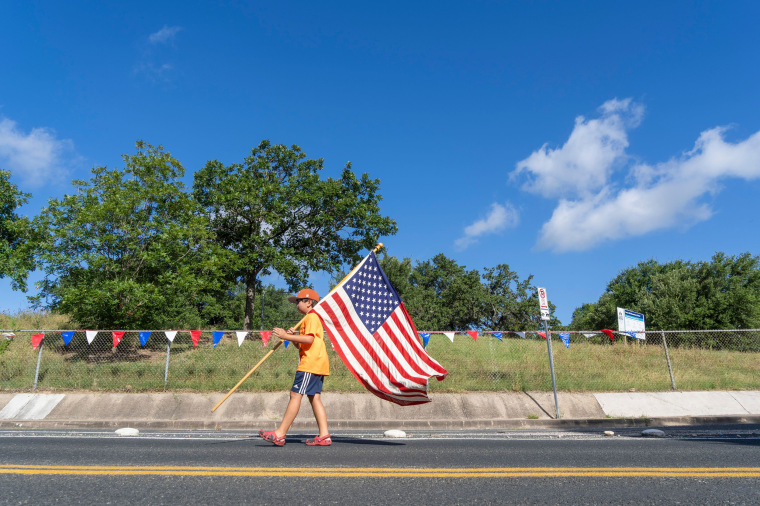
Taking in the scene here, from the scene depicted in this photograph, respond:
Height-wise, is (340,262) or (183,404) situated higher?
(340,262)

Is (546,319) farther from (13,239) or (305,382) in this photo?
(13,239)

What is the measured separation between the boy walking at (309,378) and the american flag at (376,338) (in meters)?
0.40

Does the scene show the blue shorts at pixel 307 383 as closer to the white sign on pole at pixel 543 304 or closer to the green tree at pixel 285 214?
the white sign on pole at pixel 543 304

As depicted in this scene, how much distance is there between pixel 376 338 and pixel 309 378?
1.37 metres

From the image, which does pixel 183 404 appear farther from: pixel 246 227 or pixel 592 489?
pixel 246 227

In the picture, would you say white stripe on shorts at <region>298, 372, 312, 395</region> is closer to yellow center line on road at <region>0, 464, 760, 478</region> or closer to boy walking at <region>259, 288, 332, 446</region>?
Answer: boy walking at <region>259, 288, 332, 446</region>

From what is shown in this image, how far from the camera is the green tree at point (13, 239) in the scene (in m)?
16.8

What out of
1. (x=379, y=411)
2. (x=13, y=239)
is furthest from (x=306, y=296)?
(x=13, y=239)

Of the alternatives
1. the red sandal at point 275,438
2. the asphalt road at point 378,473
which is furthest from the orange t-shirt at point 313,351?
the asphalt road at point 378,473

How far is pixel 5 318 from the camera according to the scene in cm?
2141

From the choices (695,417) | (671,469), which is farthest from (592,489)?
(695,417)

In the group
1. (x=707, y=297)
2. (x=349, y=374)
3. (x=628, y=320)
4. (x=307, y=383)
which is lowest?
(x=307, y=383)

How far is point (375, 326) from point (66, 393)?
1007 cm

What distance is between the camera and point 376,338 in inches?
257
